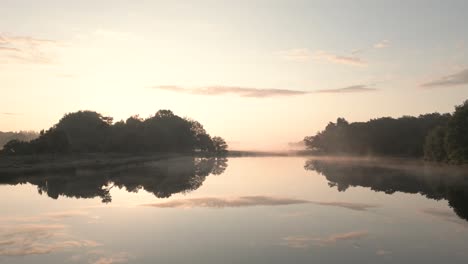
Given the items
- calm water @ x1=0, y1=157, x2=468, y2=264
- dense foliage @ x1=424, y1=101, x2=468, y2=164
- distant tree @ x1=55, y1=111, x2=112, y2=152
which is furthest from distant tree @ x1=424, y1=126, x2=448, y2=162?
distant tree @ x1=55, y1=111, x2=112, y2=152

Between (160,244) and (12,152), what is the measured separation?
68386 millimetres

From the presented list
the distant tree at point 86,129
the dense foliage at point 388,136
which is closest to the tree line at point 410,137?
the dense foliage at point 388,136

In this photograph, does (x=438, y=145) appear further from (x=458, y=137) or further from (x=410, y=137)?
(x=410, y=137)

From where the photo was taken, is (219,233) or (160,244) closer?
(160,244)

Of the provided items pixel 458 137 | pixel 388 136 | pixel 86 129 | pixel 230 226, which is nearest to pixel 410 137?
pixel 388 136

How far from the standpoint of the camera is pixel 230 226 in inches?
896

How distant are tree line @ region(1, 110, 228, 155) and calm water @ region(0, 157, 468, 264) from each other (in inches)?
1767

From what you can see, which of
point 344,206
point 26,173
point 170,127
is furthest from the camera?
point 170,127

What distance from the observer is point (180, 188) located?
140ft

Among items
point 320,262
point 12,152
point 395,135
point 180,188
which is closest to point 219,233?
point 320,262

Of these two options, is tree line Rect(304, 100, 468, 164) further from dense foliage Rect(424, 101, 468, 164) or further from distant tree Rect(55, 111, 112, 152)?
distant tree Rect(55, 111, 112, 152)

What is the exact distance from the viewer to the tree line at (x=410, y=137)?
2776 inches

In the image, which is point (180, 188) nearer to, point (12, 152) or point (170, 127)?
point (12, 152)

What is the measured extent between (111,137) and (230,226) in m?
110
